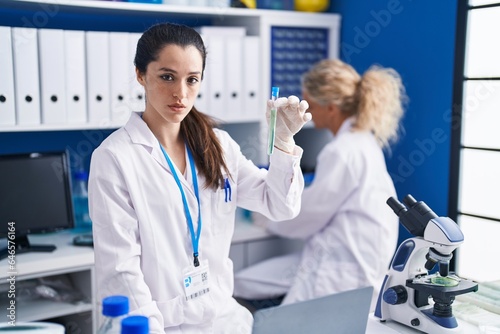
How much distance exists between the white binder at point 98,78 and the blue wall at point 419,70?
1331 millimetres

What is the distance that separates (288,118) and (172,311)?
1.93 ft

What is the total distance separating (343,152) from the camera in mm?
2479

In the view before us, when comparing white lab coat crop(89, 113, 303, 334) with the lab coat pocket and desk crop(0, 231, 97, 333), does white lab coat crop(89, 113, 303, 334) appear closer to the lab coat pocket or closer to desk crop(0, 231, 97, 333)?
the lab coat pocket

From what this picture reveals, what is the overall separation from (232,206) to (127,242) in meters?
0.36

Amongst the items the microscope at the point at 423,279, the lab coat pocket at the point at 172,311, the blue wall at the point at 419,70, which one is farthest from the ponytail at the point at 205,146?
the blue wall at the point at 419,70

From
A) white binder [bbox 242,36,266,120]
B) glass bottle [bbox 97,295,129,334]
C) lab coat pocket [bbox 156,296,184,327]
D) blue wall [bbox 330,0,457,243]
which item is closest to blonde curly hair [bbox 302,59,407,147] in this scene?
blue wall [bbox 330,0,457,243]

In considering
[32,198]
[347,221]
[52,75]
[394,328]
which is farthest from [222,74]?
[394,328]

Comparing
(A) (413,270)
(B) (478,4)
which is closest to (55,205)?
(A) (413,270)

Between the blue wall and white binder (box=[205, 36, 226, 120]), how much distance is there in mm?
795

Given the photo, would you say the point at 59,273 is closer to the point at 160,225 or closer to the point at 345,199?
the point at 160,225

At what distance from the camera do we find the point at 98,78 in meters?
2.41

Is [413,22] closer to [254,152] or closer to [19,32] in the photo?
[254,152]

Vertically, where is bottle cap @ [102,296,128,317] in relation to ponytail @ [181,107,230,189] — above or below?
below

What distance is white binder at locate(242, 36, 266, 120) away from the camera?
2.77 metres
